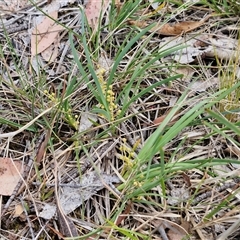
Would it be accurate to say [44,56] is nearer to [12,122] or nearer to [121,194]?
[12,122]

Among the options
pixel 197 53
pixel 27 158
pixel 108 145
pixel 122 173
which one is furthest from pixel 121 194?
pixel 197 53

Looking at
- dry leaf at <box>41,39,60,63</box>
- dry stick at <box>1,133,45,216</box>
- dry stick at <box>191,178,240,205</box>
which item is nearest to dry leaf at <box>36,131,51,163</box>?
dry stick at <box>1,133,45,216</box>

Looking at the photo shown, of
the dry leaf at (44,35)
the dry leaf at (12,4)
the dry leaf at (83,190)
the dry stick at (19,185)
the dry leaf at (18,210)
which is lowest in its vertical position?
the dry leaf at (83,190)

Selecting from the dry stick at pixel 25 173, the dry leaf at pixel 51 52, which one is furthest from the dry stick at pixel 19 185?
the dry leaf at pixel 51 52

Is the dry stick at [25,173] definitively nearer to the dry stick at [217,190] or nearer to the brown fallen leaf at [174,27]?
the dry stick at [217,190]

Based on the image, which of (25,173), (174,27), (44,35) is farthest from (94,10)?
(25,173)
